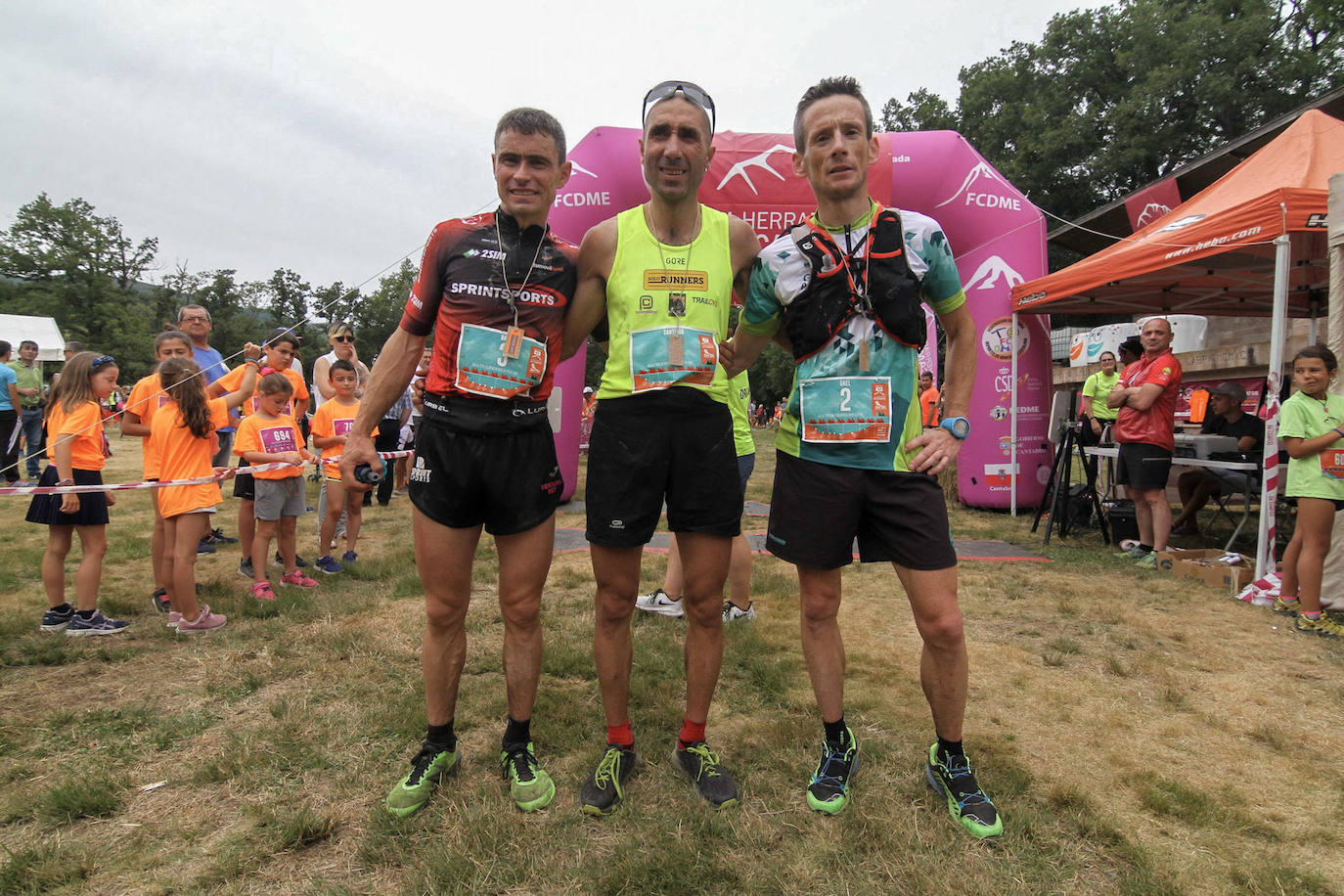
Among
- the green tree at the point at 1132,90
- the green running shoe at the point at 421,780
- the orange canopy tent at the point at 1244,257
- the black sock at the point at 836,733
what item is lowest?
the green running shoe at the point at 421,780

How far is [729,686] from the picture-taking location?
3209 millimetres

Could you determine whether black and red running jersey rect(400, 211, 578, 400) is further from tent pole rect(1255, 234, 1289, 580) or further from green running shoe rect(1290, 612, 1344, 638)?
tent pole rect(1255, 234, 1289, 580)

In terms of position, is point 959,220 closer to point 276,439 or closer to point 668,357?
point 668,357

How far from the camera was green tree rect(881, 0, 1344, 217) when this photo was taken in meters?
23.2

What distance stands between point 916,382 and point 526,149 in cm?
148

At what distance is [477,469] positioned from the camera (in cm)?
220

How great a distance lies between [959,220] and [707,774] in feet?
25.9

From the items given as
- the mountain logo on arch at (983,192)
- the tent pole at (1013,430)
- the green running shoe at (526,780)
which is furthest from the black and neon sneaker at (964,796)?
the mountain logo on arch at (983,192)

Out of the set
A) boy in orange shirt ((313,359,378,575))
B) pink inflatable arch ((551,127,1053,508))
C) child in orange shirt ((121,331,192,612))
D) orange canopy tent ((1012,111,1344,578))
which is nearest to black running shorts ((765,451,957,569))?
child in orange shirt ((121,331,192,612))

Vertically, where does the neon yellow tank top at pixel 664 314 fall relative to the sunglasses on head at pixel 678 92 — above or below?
below

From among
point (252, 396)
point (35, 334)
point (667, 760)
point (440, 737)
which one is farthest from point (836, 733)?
point (35, 334)

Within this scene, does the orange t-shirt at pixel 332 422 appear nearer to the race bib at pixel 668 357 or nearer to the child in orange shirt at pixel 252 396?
the child in orange shirt at pixel 252 396

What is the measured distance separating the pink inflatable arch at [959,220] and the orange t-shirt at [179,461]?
4.18 metres

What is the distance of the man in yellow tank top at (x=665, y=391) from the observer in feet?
7.14
